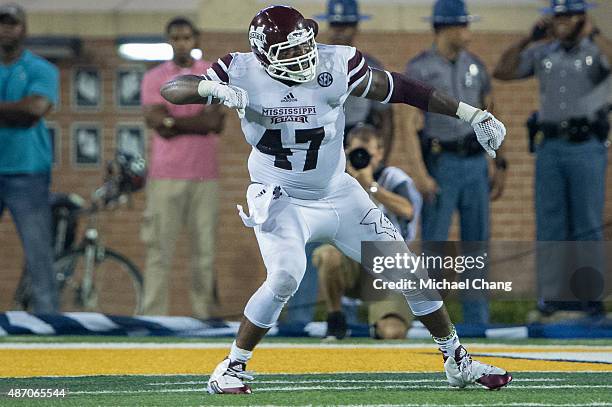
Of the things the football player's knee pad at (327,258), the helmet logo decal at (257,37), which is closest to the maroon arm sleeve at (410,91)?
the helmet logo decal at (257,37)

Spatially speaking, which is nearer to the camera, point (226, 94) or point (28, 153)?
point (226, 94)

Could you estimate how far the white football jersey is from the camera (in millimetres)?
4973

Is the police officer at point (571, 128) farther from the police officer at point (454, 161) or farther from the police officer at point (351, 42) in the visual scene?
the police officer at point (351, 42)

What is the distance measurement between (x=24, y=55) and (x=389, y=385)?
372 cm

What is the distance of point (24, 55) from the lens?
780 centimetres

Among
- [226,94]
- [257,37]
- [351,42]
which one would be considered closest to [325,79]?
[257,37]

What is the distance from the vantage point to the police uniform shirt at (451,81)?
24.9 feet

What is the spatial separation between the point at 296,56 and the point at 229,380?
3.94 feet

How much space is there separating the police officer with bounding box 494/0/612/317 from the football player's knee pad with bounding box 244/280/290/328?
126 inches

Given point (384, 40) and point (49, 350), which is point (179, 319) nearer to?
point (49, 350)

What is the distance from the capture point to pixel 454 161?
7629mm

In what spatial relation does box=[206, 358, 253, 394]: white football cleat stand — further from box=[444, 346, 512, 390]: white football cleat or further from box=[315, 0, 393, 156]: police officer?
→ box=[315, 0, 393, 156]: police officer

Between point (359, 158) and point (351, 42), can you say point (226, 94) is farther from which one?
point (351, 42)

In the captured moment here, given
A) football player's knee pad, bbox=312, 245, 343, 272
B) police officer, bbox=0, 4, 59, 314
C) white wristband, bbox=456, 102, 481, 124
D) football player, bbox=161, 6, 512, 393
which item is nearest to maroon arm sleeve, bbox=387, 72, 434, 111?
football player, bbox=161, 6, 512, 393
